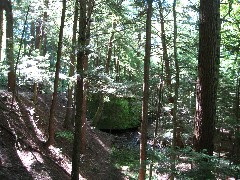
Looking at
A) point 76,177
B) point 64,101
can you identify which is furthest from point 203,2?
point 64,101

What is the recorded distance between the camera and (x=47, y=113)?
15.5m

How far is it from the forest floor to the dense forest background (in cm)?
38

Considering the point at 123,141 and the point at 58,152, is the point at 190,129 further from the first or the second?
the point at 123,141

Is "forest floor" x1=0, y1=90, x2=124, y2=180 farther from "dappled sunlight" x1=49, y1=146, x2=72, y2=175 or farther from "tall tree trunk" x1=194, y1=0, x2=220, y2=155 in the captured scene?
"tall tree trunk" x1=194, y1=0, x2=220, y2=155

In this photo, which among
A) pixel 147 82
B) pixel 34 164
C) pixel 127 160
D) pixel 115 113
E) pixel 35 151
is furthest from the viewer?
pixel 115 113

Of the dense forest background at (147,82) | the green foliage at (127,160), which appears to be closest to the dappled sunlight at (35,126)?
the dense forest background at (147,82)

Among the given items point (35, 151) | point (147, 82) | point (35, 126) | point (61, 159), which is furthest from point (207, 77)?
point (35, 126)

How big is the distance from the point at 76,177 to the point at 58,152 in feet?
14.8

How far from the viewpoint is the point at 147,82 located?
32.9 feet

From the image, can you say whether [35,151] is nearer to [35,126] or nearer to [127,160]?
[35,126]

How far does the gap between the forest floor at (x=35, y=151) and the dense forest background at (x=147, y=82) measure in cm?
38

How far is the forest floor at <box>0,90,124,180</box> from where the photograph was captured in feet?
29.3

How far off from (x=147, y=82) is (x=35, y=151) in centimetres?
496

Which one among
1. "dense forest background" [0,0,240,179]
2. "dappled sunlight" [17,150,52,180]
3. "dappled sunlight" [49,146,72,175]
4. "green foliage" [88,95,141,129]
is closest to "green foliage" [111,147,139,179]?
"dense forest background" [0,0,240,179]
